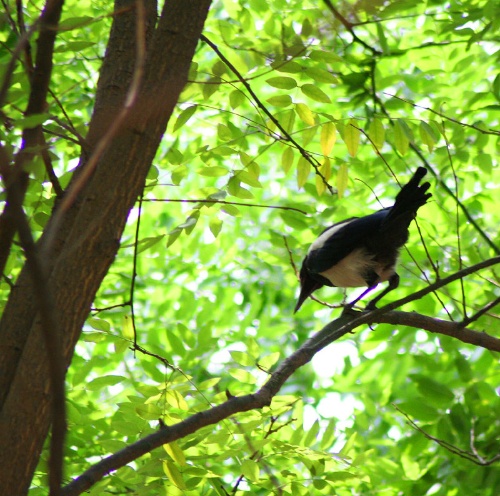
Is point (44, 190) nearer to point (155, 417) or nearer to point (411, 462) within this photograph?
point (155, 417)

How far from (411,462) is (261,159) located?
3165 millimetres

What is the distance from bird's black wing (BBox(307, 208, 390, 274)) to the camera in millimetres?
4797

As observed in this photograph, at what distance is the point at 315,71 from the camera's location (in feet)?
9.91

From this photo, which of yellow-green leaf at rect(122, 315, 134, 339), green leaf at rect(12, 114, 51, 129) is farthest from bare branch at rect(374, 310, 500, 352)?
green leaf at rect(12, 114, 51, 129)

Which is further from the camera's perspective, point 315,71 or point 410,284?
point 410,284

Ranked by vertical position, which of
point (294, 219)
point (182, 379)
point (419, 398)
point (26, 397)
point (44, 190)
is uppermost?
point (294, 219)

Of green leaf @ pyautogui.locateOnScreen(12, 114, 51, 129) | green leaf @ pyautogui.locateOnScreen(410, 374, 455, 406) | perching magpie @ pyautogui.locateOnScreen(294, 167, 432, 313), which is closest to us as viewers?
green leaf @ pyautogui.locateOnScreen(12, 114, 51, 129)

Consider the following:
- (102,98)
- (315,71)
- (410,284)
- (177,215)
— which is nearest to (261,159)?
(177,215)

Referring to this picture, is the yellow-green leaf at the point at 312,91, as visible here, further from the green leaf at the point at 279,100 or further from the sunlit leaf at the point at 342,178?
the sunlit leaf at the point at 342,178

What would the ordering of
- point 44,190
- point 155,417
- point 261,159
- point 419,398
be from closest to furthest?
point 155,417
point 44,190
point 419,398
point 261,159

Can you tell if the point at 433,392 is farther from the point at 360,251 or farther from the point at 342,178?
the point at 342,178

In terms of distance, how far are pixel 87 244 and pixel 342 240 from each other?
10.0 ft

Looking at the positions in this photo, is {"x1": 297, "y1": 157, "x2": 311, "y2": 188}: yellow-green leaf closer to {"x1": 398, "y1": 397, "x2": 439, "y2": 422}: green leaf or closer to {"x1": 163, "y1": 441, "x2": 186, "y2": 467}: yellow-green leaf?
{"x1": 163, "y1": 441, "x2": 186, "y2": 467}: yellow-green leaf

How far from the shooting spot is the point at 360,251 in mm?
4848
